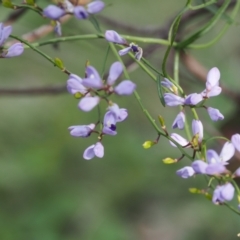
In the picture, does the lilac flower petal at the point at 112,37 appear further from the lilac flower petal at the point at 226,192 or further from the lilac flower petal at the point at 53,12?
the lilac flower petal at the point at 226,192

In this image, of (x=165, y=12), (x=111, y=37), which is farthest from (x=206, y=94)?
(x=165, y=12)

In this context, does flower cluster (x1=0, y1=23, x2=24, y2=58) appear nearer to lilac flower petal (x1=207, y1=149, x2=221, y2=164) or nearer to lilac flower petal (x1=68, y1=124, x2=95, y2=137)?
lilac flower petal (x1=68, y1=124, x2=95, y2=137)

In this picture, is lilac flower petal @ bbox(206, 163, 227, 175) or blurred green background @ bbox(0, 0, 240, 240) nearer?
lilac flower petal @ bbox(206, 163, 227, 175)

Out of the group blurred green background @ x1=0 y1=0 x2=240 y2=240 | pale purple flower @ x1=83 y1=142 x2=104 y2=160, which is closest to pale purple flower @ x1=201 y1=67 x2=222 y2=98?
pale purple flower @ x1=83 y1=142 x2=104 y2=160

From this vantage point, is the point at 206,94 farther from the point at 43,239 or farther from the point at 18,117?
the point at 18,117

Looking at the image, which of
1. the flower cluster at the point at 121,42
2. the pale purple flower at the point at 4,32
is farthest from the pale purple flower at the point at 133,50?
the pale purple flower at the point at 4,32

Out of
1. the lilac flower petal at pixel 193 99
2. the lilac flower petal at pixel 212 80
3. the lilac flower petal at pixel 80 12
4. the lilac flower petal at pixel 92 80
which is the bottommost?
the lilac flower petal at pixel 193 99

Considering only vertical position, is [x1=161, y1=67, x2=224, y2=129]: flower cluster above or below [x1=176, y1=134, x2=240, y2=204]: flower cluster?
above
